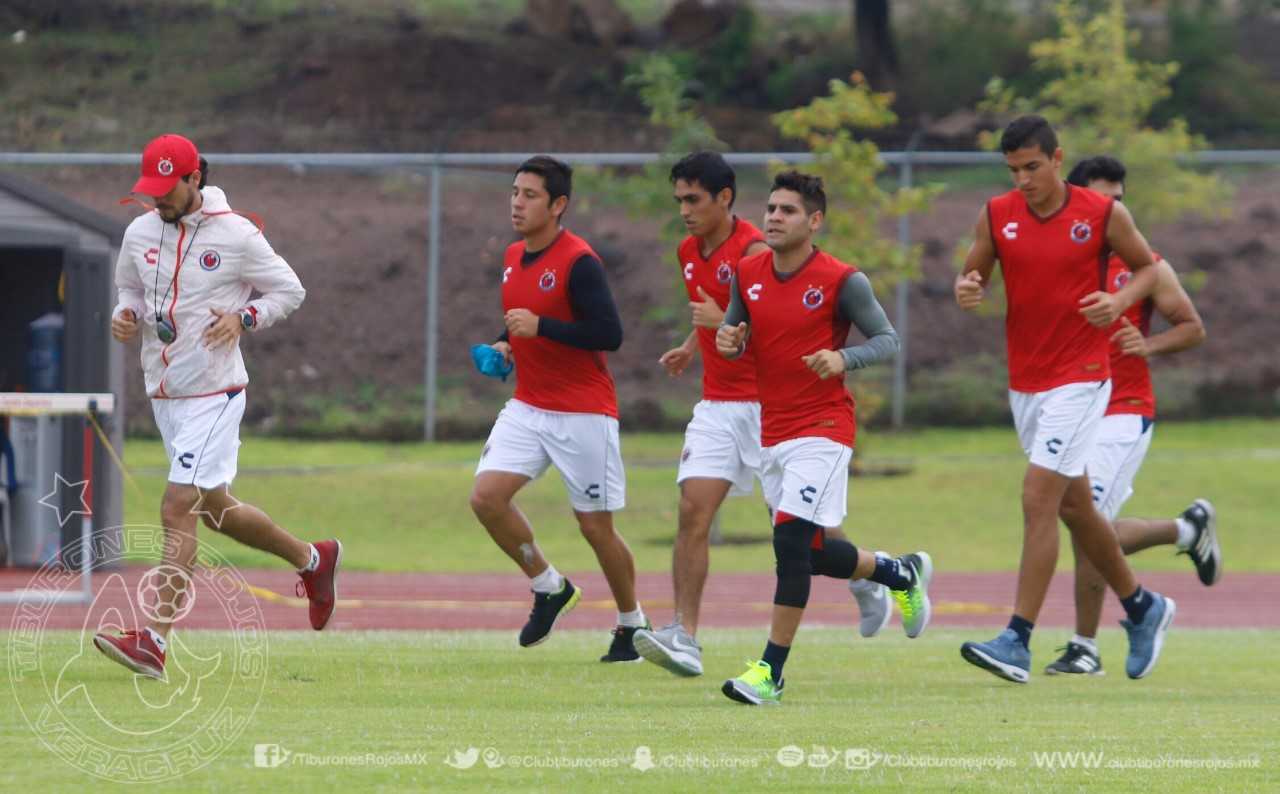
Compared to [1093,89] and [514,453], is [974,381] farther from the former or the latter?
[514,453]

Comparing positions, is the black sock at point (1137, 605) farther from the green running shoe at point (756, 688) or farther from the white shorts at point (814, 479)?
the green running shoe at point (756, 688)

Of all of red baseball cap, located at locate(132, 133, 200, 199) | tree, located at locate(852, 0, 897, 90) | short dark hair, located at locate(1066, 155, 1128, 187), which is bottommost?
red baseball cap, located at locate(132, 133, 200, 199)

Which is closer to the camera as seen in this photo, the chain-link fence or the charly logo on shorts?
the charly logo on shorts

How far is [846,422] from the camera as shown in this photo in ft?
29.0

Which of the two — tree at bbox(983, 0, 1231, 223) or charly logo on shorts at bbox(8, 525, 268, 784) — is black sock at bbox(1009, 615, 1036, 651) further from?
tree at bbox(983, 0, 1231, 223)

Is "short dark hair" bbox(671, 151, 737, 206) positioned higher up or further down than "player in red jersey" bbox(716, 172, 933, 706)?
higher up

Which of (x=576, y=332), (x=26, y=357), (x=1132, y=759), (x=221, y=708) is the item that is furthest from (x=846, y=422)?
(x=26, y=357)

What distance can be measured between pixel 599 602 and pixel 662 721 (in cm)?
835

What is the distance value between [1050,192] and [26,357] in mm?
11176

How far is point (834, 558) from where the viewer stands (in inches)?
352

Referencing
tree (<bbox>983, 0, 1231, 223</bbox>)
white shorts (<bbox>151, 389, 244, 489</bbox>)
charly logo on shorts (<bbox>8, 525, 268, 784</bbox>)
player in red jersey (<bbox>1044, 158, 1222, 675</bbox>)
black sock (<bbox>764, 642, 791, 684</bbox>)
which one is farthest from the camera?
tree (<bbox>983, 0, 1231, 223</bbox>)

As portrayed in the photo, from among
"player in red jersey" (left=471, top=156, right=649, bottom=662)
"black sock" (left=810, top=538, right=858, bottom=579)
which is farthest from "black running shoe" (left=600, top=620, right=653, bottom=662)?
"black sock" (left=810, top=538, right=858, bottom=579)

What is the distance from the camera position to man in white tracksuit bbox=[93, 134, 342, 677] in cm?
881

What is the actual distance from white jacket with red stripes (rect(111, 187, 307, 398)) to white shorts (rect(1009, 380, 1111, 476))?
12.0ft
